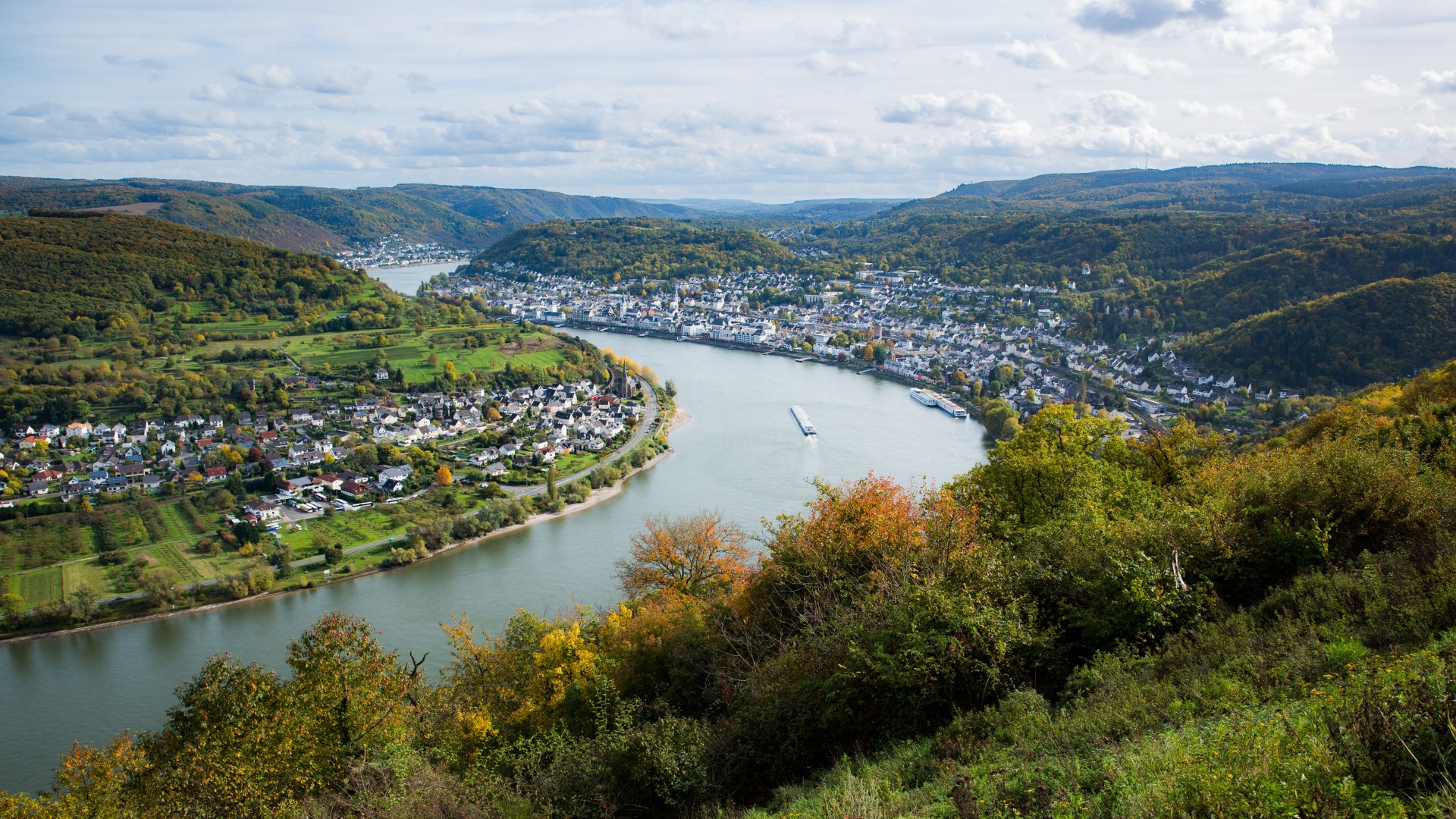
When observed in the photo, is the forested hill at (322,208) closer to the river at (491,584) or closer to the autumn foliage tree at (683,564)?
the river at (491,584)

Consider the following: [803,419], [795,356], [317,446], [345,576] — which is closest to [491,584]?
[345,576]

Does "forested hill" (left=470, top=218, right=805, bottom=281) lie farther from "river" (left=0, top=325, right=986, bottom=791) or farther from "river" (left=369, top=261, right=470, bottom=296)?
"river" (left=0, top=325, right=986, bottom=791)

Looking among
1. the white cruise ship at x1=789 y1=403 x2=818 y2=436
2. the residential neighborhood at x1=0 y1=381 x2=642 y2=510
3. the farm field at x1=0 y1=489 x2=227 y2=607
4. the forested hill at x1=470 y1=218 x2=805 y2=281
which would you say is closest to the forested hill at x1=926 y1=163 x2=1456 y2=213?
the forested hill at x1=470 y1=218 x2=805 y2=281

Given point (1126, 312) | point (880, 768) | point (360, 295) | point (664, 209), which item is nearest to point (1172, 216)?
point (1126, 312)

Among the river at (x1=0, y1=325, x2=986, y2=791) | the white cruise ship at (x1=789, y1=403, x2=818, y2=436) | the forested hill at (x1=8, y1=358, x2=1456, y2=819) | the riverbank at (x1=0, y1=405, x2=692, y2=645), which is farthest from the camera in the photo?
the white cruise ship at (x1=789, y1=403, x2=818, y2=436)

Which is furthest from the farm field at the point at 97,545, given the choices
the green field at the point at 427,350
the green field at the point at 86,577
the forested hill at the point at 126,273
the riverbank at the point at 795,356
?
the riverbank at the point at 795,356

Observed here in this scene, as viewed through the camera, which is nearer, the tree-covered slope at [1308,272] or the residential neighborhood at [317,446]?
the residential neighborhood at [317,446]

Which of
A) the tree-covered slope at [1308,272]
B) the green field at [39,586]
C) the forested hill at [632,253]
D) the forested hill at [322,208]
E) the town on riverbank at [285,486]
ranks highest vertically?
the forested hill at [322,208]
